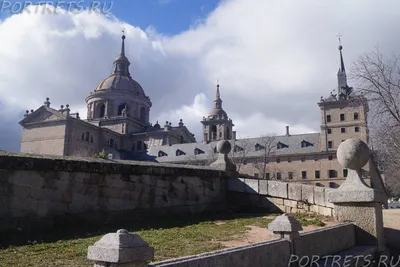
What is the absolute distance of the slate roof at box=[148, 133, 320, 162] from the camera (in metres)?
72.5

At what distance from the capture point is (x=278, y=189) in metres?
10.4

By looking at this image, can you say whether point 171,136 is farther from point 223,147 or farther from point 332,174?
point 223,147

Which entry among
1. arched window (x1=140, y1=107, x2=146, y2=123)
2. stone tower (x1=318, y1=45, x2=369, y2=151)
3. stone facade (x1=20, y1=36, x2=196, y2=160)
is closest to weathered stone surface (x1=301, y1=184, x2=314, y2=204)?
stone tower (x1=318, y1=45, x2=369, y2=151)

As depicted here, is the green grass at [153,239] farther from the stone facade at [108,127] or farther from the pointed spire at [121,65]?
the pointed spire at [121,65]

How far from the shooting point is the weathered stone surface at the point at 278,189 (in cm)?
1027

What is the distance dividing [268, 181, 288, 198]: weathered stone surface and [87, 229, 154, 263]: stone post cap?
786 centimetres

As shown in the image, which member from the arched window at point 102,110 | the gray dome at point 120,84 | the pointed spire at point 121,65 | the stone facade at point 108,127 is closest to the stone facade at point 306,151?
the stone facade at point 108,127

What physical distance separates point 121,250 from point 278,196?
823 centimetres

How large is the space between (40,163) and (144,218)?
9.16ft

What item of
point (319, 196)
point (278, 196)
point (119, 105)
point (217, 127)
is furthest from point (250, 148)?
point (319, 196)

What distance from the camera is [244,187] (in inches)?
441

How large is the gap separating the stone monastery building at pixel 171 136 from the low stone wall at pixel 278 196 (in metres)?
49.2

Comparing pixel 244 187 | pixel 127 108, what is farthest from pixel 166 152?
pixel 244 187

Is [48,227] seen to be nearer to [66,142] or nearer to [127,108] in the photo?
[66,142]
